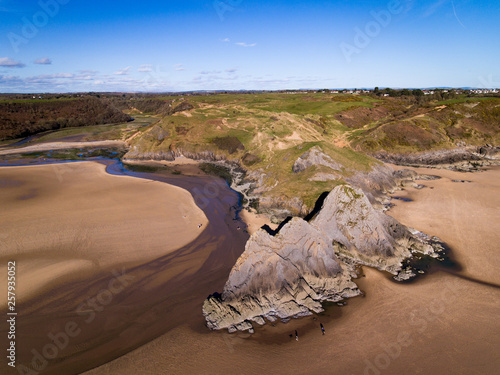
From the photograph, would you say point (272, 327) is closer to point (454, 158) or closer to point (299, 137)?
point (299, 137)

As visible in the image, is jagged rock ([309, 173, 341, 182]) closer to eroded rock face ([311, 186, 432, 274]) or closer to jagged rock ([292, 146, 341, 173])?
jagged rock ([292, 146, 341, 173])

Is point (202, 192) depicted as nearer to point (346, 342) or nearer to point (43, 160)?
point (346, 342)

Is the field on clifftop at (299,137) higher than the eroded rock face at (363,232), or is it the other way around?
the field on clifftop at (299,137)

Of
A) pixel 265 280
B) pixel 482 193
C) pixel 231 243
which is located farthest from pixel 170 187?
pixel 482 193

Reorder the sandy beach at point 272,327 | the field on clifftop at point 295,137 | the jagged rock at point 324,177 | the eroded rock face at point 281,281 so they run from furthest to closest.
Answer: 1. the field on clifftop at point 295,137
2. the jagged rock at point 324,177
3. the eroded rock face at point 281,281
4. the sandy beach at point 272,327

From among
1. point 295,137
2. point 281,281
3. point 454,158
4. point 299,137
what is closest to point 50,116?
point 295,137

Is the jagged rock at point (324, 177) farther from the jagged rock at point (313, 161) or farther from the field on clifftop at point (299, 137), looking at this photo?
the jagged rock at point (313, 161)

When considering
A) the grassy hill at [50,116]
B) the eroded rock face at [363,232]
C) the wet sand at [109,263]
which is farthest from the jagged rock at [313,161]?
the grassy hill at [50,116]
